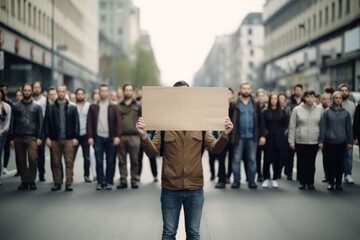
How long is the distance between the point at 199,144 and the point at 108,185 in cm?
687

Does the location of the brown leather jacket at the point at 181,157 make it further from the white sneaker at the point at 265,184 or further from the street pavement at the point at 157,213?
the white sneaker at the point at 265,184

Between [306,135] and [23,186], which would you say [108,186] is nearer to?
[23,186]

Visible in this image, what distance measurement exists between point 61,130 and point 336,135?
5547mm

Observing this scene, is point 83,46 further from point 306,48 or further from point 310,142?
point 310,142

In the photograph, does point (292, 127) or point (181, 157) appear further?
point (292, 127)

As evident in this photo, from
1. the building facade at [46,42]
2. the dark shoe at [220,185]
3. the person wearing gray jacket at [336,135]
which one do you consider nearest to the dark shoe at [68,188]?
the dark shoe at [220,185]

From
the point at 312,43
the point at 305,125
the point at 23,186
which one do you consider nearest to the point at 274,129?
the point at 305,125

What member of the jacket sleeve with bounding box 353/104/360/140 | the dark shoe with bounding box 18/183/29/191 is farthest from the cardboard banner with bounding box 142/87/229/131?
the jacket sleeve with bounding box 353/104/360/140

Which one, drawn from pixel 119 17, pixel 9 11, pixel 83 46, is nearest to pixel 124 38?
pixel 119 17

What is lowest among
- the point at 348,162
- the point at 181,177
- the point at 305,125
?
the point at 348,162

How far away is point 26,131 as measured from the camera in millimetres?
12055

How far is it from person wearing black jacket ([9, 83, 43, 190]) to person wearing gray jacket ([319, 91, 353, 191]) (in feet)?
19.0

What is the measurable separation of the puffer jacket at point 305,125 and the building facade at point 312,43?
28889 mm

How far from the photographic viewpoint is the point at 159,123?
537 cm
